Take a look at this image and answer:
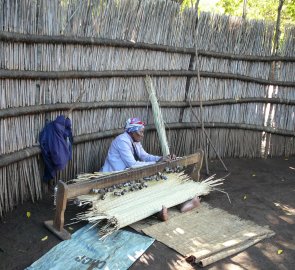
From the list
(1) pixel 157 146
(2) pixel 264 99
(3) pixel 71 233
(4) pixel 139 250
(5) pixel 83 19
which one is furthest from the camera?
(2) pixel 264 99

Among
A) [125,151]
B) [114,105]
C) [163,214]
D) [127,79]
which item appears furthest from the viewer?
[127,79]

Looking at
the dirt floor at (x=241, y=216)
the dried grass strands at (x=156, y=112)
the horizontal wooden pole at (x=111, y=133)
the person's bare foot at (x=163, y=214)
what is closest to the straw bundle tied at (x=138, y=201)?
the person's bare foot at (x=163, y=214)

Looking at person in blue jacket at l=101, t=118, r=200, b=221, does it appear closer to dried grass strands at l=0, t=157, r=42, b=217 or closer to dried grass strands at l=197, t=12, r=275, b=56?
dried grass strands at l=0, t=157, r=42, b=217

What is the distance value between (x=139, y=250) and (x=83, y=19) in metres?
2.47

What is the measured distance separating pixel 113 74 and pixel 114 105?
384 millimetres

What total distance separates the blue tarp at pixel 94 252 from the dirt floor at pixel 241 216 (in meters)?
0.08

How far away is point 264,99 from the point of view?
6.49 metres

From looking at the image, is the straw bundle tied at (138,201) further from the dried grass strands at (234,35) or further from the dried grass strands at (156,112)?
the dried grass strands at (234,35)

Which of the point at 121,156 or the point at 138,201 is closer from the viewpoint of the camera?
the point at 138,201

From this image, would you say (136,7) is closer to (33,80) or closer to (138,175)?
(33,80)

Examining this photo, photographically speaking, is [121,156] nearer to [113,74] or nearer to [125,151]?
[125,151]

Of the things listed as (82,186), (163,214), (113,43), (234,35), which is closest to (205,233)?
(163,214)

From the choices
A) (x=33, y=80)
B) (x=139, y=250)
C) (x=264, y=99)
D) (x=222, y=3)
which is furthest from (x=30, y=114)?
(x=222, y=3)

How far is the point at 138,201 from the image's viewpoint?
3758 millimetres
